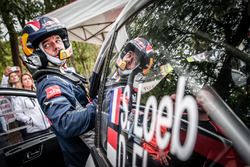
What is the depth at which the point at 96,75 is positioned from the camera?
82.1 inches

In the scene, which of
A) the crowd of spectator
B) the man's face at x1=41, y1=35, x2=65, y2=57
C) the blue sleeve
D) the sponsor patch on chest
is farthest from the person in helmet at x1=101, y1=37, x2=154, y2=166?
the crowd of spectator

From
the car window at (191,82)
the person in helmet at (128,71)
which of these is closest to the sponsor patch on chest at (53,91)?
the person in helmet at (128,71)

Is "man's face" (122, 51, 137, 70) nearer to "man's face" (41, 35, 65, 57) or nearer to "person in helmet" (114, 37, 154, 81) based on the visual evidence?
"person in helmet" (114, 37, 154, 81)

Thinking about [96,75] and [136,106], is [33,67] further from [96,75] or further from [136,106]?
[136,106]

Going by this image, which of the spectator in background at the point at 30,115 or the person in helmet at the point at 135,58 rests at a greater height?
the person in helmet at the point at 135,58

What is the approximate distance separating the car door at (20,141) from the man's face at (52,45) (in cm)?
118

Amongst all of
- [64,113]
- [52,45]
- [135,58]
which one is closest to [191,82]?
[135,58]

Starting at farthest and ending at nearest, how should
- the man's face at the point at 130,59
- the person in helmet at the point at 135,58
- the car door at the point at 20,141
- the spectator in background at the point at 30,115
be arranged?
the spectator in background at the point at 30,115, the car door at the point at 20,141, the man's face at the point at 130,59, the person in helmet at the point at 135,58

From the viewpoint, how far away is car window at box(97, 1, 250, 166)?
2.91 ft

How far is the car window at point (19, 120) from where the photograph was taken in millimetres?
3172

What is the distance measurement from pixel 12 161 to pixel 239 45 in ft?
9.29

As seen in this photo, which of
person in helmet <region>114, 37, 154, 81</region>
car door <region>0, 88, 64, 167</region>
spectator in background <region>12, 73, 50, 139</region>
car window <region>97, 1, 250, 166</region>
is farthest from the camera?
spectator in background <region>12, 73, 50, 139</region>

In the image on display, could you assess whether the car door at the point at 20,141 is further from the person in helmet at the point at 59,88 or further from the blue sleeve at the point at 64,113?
the blue sleeve at the point at 64,113

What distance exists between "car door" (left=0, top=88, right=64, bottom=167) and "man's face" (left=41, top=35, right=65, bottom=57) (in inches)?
46.5
